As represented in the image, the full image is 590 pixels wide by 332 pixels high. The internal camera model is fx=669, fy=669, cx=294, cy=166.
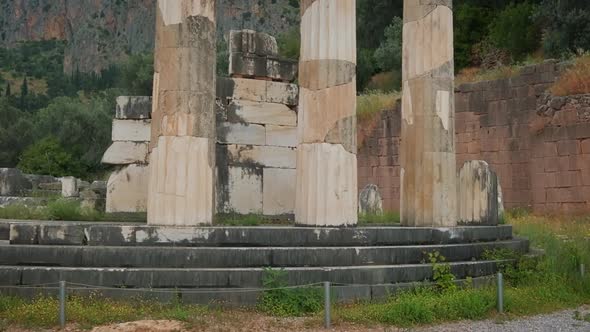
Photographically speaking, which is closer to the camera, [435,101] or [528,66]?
[435,101]

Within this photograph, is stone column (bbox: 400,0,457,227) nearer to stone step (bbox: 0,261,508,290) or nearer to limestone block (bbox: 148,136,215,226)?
stone step (bbox: 0,261,508,290)

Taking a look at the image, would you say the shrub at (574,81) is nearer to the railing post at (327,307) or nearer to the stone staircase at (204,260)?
the stone staircase at (204,260)

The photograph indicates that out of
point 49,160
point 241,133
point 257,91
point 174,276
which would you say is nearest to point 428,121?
point 257,91

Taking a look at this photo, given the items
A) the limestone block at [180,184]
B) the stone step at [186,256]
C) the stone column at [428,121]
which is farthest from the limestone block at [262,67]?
the stone step at [186,256]

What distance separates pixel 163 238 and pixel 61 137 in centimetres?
5581

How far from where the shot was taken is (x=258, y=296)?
962 centimetres

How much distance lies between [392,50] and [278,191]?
2649 centimetres

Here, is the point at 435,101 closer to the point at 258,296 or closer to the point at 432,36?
the point at 432,36

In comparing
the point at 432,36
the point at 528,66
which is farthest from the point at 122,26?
the point at 432,36

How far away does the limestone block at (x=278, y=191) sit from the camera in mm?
14398

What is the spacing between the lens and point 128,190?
14.2 metres

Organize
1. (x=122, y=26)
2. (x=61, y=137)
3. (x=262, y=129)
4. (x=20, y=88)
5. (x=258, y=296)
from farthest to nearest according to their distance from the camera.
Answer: (x=122, y=26), (x=20, y=88), (x=61, y=137), (x=262, y=129), (x=258, y=296)

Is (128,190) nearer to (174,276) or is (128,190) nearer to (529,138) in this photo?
(174,276)

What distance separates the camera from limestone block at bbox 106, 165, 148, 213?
14.2 meters
